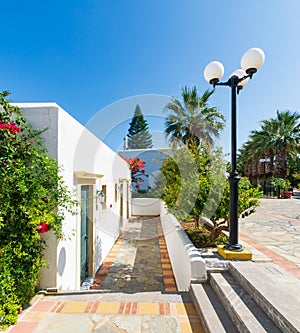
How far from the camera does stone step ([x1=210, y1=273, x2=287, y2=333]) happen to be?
2.11 meters

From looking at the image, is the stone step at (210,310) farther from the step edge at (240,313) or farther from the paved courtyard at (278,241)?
the paved courtyard at (278,241)

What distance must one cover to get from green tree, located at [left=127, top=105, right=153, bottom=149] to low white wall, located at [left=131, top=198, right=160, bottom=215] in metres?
18.8

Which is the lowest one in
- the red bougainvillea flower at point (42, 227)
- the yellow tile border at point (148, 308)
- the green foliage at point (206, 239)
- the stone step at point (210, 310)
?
the yellow tile border at point (148, 308)

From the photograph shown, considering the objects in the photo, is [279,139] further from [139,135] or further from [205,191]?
[139,135]

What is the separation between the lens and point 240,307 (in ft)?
8.10

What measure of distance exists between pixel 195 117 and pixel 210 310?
11350mm

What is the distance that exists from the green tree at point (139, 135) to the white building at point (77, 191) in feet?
89.5

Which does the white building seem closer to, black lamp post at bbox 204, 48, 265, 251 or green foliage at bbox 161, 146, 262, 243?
green foliage at bbox 161, 146, 262, 243

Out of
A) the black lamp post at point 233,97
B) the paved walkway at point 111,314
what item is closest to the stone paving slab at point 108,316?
the paved walkway at point 111,314

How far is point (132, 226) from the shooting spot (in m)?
11.3

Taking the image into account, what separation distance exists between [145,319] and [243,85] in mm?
4781

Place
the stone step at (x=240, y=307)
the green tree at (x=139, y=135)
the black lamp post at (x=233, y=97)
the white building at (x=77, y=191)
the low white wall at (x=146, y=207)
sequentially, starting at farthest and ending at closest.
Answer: the green tree at (x=139, y=135) < the low white wall at (x=146, y=207) < the black lamp post at (x=233, y=97) < the white building at (x=77, y=191) < the stone step at (x=240, y=307)

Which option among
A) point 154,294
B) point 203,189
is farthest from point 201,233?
point 154,294

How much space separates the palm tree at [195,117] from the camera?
40.6ft
